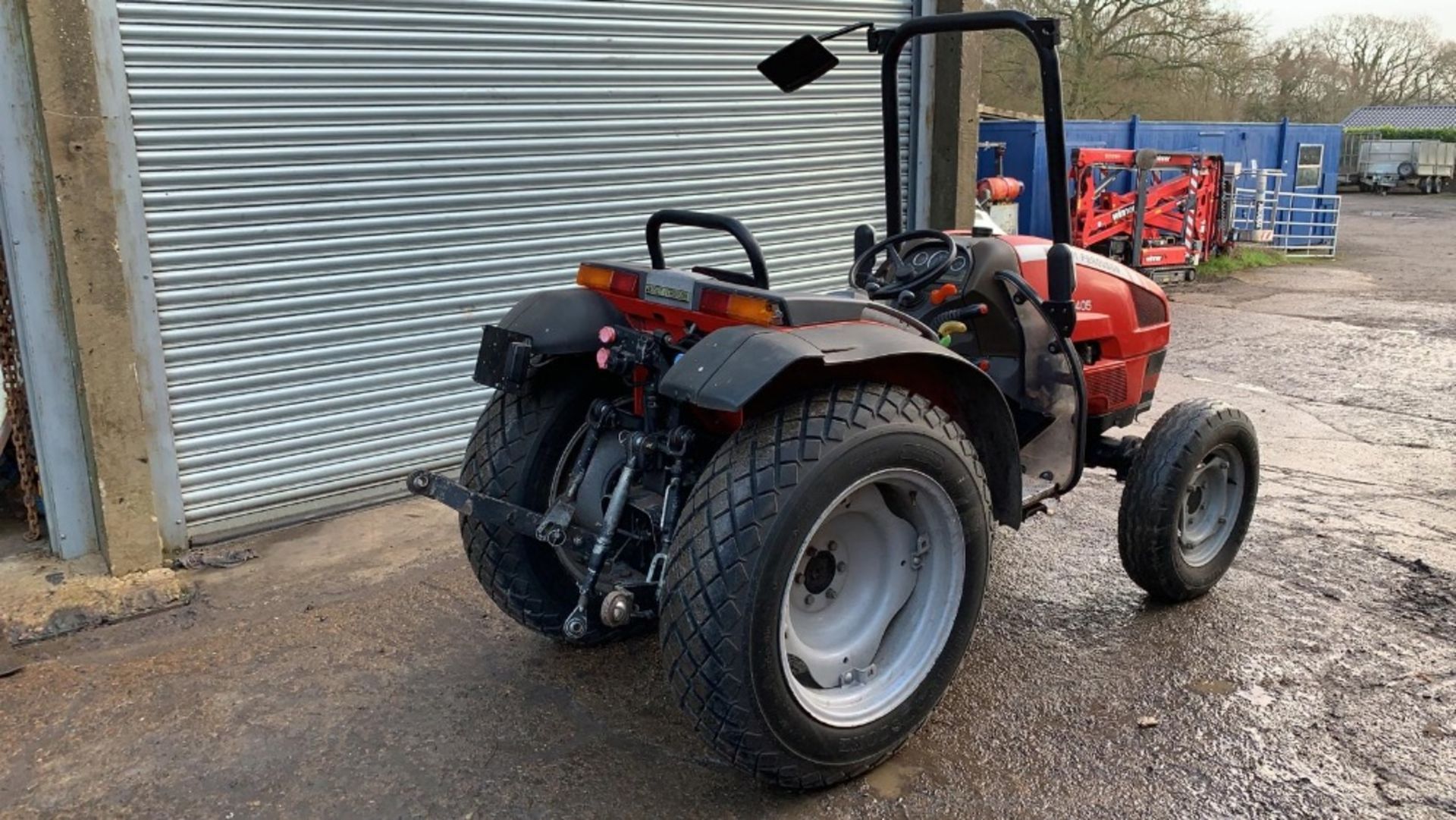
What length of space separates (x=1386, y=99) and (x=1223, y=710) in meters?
54.6

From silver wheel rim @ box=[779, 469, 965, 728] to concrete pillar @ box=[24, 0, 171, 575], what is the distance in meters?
3.09

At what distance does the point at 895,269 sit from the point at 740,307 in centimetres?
134

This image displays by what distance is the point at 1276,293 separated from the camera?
13047mm

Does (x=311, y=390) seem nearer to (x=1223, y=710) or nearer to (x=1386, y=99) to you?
(x=1223, y=710)

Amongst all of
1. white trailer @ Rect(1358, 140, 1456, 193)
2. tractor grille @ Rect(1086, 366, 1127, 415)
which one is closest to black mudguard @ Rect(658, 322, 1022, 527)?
tractor grille @ Rect(1086, 366, 1127, 415)

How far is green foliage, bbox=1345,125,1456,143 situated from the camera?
3650 centimetres

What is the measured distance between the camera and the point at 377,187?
515cm

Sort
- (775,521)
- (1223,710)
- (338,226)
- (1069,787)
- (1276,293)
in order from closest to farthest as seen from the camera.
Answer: (775,521), (1069,787), (1223,710), (338,226), (1276,293)

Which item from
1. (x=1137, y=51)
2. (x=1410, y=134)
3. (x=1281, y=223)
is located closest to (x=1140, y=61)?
(x=1137, y=51)

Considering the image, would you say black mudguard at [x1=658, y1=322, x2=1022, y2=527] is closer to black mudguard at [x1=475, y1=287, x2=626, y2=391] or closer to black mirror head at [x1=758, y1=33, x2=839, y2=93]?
black mudguard at [x1=475, y1=287, x2=626, y2=391]

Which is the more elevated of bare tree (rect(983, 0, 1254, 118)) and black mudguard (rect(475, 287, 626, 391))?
bare tree (rect(983, 0, 1254, 118))

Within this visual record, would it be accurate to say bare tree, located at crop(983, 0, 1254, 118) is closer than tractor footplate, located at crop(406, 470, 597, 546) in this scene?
No

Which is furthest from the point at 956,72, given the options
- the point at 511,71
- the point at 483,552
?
the point at 483,552

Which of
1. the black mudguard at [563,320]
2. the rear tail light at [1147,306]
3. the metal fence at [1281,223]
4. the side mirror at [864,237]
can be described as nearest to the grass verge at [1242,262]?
the metal fence at [1281,223]
